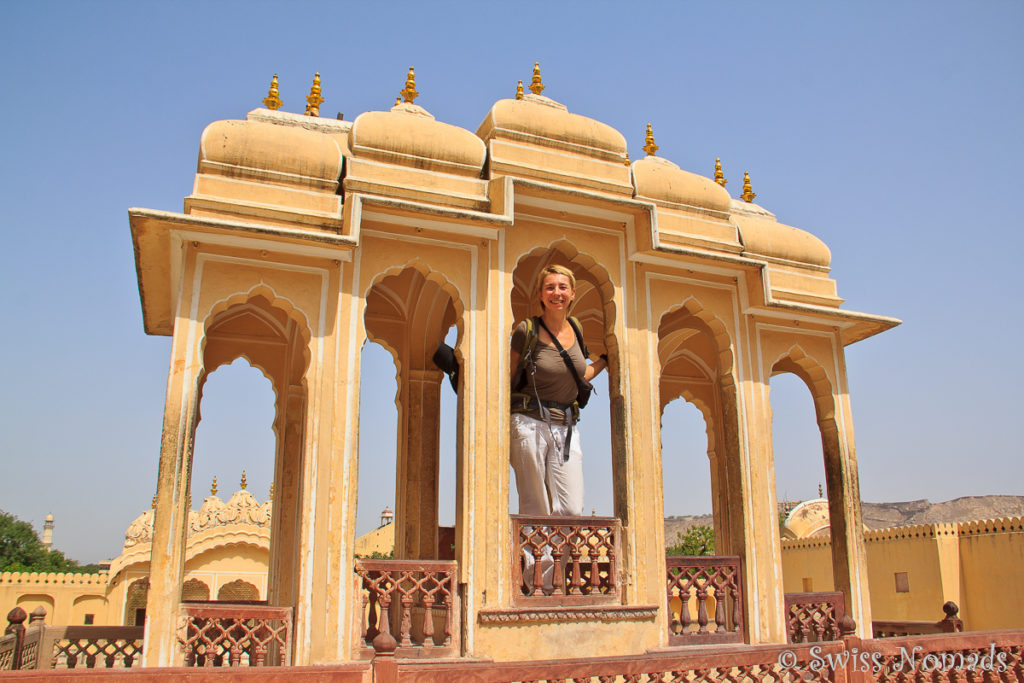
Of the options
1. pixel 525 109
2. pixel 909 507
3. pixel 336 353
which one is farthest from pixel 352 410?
pixel 909 507

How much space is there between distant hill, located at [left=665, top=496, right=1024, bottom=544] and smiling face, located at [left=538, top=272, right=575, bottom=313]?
32.1 metres

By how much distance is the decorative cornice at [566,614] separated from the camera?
296 inches

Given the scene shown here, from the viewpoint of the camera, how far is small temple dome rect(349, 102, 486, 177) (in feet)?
27.9

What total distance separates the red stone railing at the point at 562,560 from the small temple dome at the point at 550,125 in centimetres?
388

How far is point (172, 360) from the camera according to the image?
7543 millimetres

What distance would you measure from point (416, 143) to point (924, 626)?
804 cm

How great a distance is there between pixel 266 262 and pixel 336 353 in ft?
3.54

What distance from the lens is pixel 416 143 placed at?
28.2 feet

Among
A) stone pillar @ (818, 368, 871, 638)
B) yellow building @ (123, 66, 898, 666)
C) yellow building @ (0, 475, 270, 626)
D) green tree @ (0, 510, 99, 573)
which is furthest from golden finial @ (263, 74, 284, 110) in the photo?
green tree @ (0, 510, 99, 573)

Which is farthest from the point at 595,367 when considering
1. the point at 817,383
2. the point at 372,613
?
the point at 372,613

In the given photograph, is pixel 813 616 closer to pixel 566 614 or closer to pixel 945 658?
pixel 945 658

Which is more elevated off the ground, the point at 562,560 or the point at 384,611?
the point at 562,560

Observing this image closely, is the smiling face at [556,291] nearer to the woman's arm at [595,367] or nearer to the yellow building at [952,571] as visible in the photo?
the woman's arm at [595,367]

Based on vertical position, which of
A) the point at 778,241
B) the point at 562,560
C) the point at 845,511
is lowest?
the point at 562,560
